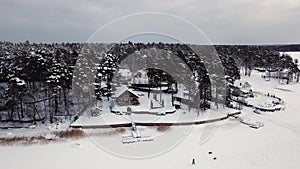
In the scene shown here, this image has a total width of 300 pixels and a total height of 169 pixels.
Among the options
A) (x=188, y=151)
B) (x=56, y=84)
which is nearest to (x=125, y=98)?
(x=56, y=84)

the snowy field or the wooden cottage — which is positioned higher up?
the wooden cottage

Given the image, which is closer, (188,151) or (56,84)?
(188,151)

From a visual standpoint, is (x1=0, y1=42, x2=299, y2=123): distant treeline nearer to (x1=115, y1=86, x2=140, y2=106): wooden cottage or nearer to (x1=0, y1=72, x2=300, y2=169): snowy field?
(x1=115, y1=86, x2=140, y2=106): wooden cottage

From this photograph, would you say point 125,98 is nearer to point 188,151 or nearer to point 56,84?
point 56,84

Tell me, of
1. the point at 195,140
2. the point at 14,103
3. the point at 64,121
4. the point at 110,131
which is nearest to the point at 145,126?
the point at 110,131

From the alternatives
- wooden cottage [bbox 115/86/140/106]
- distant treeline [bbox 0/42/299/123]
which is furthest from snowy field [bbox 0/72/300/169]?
wooden cottage [bbox 115/86/140/106]

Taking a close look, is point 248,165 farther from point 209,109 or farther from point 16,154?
point 16,154

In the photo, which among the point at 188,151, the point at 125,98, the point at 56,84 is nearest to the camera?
the point at 188,151

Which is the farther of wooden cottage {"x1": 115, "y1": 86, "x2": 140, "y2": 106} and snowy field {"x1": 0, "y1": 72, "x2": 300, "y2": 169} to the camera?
wooden cottage {"x1": 115, "y1": 86, "x2": 140, "y2": 106}

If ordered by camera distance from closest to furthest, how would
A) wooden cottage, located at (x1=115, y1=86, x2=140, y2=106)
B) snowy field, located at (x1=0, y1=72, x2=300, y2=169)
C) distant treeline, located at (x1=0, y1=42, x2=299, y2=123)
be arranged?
snowy field, located at (x1=0, y1=72, x2=300, y2=169), distant treeline, located at (x1=0, y1=42, x2=299, y2=123), wooden cottage, located at (x1=115, y1=86, x2=140, y2=106)
